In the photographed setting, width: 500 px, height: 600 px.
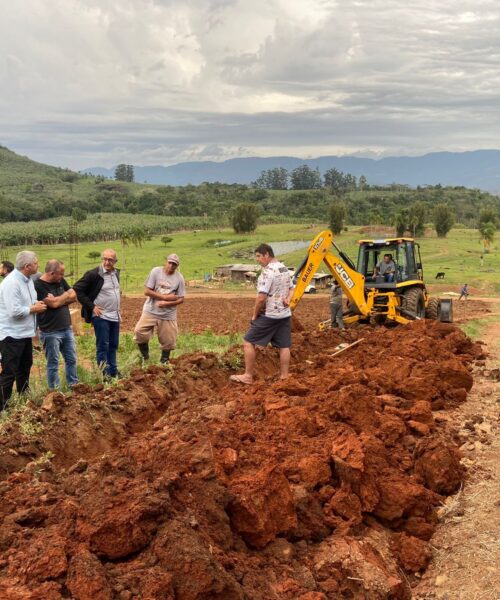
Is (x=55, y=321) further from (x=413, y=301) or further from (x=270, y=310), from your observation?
(x=413, y=301)

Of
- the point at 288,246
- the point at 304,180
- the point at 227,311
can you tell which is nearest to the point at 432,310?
the point at 227,311

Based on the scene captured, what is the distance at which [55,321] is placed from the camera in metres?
7.39

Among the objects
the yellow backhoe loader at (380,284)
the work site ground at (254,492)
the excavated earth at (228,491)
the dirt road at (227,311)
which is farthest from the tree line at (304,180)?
the excavated earth at (228,491)

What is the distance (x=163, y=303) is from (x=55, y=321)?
1.64 metres

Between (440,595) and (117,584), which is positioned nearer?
(117,584)

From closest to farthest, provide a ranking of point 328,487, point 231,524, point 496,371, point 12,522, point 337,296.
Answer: point 12,522
point 231,524
point 328,487
point 496,371
point 337,296

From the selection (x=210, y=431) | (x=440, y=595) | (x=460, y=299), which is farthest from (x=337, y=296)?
(x=460, y=299)

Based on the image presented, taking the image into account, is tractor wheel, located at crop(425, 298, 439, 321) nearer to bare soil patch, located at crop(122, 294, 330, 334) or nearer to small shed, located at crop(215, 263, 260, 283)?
bare soil patch, located at crop(122, 294, 330, 334)

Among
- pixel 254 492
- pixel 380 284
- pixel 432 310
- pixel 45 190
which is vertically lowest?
pixel 432 310

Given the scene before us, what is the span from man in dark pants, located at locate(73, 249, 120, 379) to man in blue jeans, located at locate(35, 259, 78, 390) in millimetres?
435

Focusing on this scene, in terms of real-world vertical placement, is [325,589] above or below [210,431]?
below

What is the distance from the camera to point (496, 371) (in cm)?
912

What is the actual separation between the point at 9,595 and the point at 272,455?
226cm

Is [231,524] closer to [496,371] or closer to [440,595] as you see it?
[440,595]
